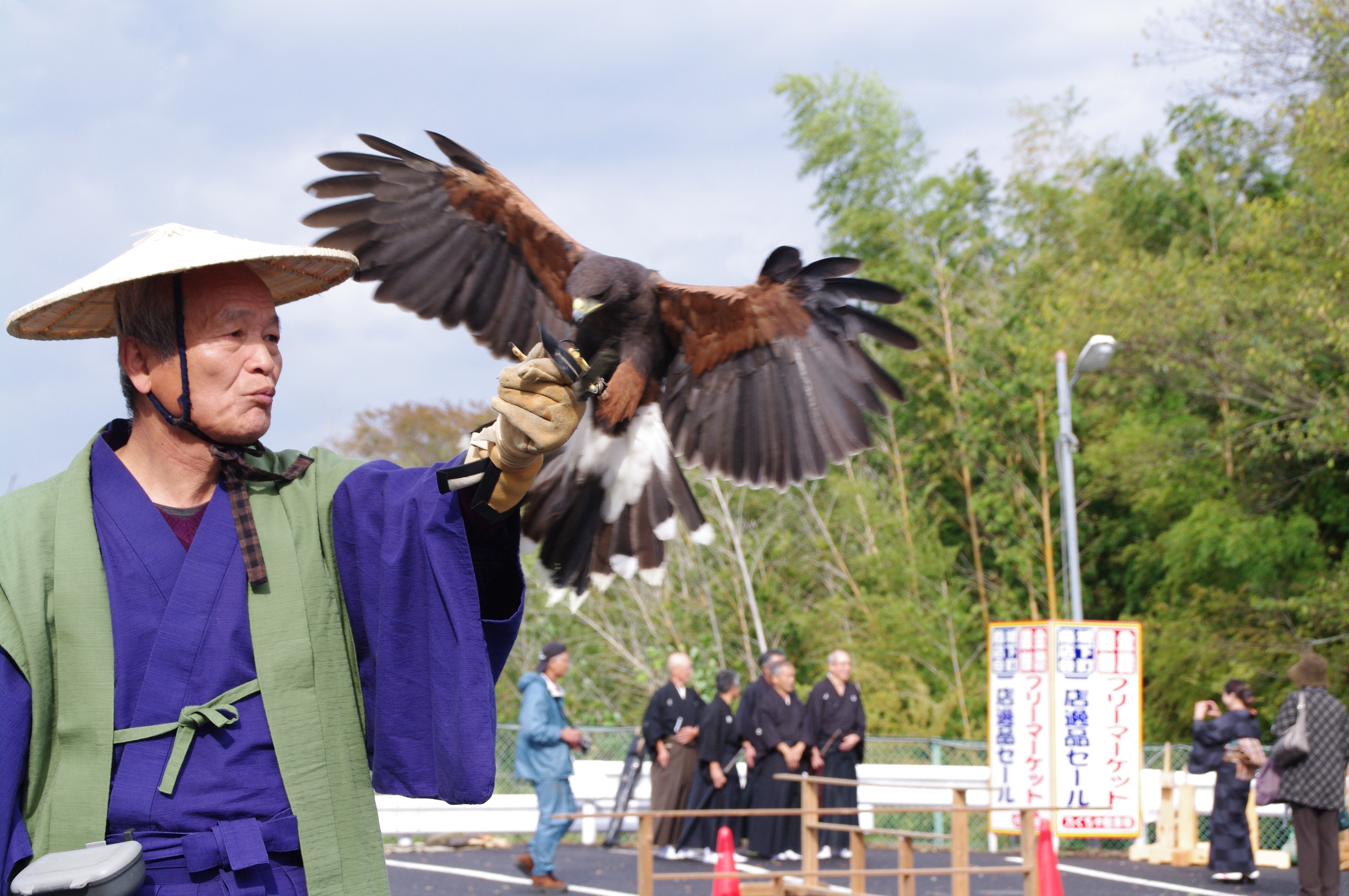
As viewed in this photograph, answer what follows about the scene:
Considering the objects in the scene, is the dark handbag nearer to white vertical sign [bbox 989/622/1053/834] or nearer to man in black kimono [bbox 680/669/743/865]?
white vertical sign [bbox 989/622/1053/834]

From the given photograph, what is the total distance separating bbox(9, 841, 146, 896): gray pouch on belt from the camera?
1.39m

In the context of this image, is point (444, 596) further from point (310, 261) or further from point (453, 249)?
point (453, 249)

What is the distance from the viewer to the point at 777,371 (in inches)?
162

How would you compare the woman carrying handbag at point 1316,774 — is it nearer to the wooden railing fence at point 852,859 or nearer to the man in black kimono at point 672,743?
the wooden railing fence at point 852,859

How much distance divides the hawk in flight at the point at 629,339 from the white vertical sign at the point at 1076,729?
4.05 m

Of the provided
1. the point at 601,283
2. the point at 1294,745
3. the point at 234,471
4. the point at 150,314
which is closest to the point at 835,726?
the point at 1294,745

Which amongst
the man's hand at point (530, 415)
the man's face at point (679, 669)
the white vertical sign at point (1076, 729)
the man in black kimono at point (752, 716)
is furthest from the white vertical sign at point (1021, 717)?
the man's hand at point (530, 415)

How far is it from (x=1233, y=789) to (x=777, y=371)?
6.02 m

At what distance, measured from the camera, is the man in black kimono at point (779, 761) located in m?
9.19

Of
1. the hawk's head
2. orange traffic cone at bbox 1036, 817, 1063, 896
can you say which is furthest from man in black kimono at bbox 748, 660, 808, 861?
the hawk's head

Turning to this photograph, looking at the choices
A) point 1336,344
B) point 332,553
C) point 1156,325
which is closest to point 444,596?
point 332,553

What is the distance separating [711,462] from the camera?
165 inches

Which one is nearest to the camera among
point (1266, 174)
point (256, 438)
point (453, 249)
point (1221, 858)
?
point (256, 438)

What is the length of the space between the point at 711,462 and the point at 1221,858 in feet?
20.4
